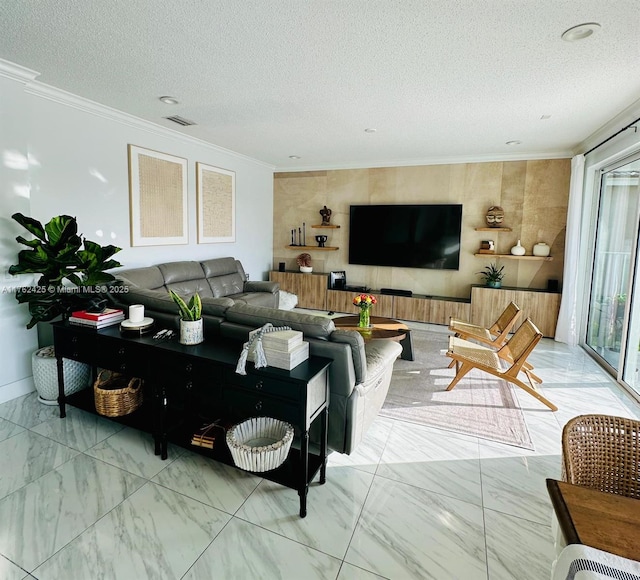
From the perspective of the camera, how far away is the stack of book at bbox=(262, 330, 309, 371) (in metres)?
1.92

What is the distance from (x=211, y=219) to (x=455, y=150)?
3.72 m

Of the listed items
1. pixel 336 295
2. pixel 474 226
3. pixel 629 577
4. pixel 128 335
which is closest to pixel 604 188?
pixel 474 226

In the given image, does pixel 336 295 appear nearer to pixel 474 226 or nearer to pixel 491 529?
pixel 474 226

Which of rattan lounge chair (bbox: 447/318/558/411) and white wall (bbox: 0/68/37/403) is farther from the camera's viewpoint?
rattan lounge chair (bbox: 447/318/558/411)

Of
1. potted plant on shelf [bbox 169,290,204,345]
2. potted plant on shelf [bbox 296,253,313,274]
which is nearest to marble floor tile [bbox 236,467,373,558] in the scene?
potted plant on shelf [bbox 169,290,204,345]

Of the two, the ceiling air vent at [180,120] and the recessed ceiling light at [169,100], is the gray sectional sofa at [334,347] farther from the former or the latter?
the ceiling air vent at [180,120]

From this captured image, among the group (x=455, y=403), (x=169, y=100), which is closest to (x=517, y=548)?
(x=455, y=403)

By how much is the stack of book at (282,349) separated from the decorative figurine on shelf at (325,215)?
489 centimetres

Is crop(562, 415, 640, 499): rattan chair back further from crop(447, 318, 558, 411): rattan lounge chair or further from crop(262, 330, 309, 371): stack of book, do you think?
crop(447, 318, 558, 411): rattan lounge chair

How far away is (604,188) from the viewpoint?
445 centimetres

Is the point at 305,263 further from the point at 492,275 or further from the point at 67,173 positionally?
the point at 67,173

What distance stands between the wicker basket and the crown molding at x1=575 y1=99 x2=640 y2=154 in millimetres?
4773

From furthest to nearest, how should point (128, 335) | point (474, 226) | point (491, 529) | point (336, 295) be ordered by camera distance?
point (336, 295)
point (474, 226)
point (128, 335)
point (491, 529)

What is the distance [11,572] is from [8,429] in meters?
1.41
